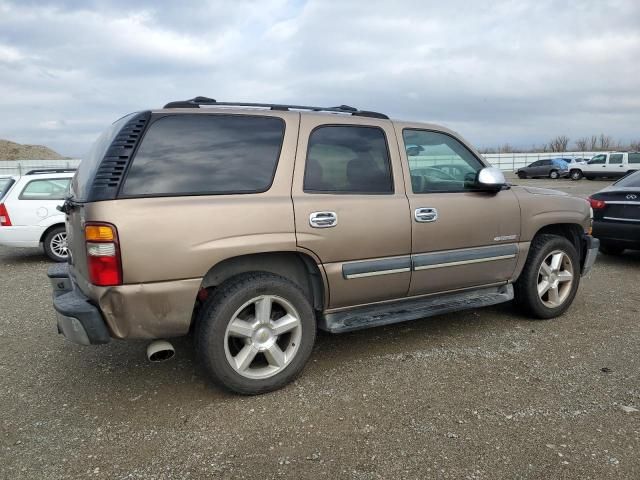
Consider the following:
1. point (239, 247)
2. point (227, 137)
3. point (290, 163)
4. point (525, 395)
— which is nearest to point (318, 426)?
point (239, 247)

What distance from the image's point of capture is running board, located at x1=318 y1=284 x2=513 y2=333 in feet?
11.4

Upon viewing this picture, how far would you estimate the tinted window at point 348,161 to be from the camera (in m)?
3.34

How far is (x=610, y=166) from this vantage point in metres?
28.8

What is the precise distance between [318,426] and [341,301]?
0.92 m

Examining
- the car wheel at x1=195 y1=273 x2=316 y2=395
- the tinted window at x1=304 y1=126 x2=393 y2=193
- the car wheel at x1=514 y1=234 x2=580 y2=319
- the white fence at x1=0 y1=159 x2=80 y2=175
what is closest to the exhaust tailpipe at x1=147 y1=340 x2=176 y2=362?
the car wheel at x1=195 y1=273 x2=316 y2=395

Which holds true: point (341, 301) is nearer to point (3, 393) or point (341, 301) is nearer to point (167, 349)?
point (167, 349)

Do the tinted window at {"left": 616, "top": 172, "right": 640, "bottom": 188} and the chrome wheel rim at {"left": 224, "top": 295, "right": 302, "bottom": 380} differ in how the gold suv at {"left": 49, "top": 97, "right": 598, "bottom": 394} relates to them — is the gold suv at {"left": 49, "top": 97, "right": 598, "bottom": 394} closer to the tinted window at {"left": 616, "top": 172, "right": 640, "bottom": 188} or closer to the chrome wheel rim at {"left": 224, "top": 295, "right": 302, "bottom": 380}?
the chrome wheel rim at {"left": 224, "top": 295, "right": 302, "bottom": 380}

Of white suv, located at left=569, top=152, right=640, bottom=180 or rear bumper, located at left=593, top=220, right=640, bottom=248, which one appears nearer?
rear bumper, located at left=593, top=220, right=640, bottom=248

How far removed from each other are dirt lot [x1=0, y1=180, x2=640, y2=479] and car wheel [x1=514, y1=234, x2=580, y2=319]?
20 centimetres

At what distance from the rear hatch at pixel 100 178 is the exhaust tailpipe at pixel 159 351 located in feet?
1.68

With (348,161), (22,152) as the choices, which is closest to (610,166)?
(348,161)

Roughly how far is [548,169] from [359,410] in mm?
35439

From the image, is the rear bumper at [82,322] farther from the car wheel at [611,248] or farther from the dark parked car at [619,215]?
the car wheel at [611,248]

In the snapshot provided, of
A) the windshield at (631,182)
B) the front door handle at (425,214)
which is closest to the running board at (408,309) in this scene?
the front door handle at (425,214)
